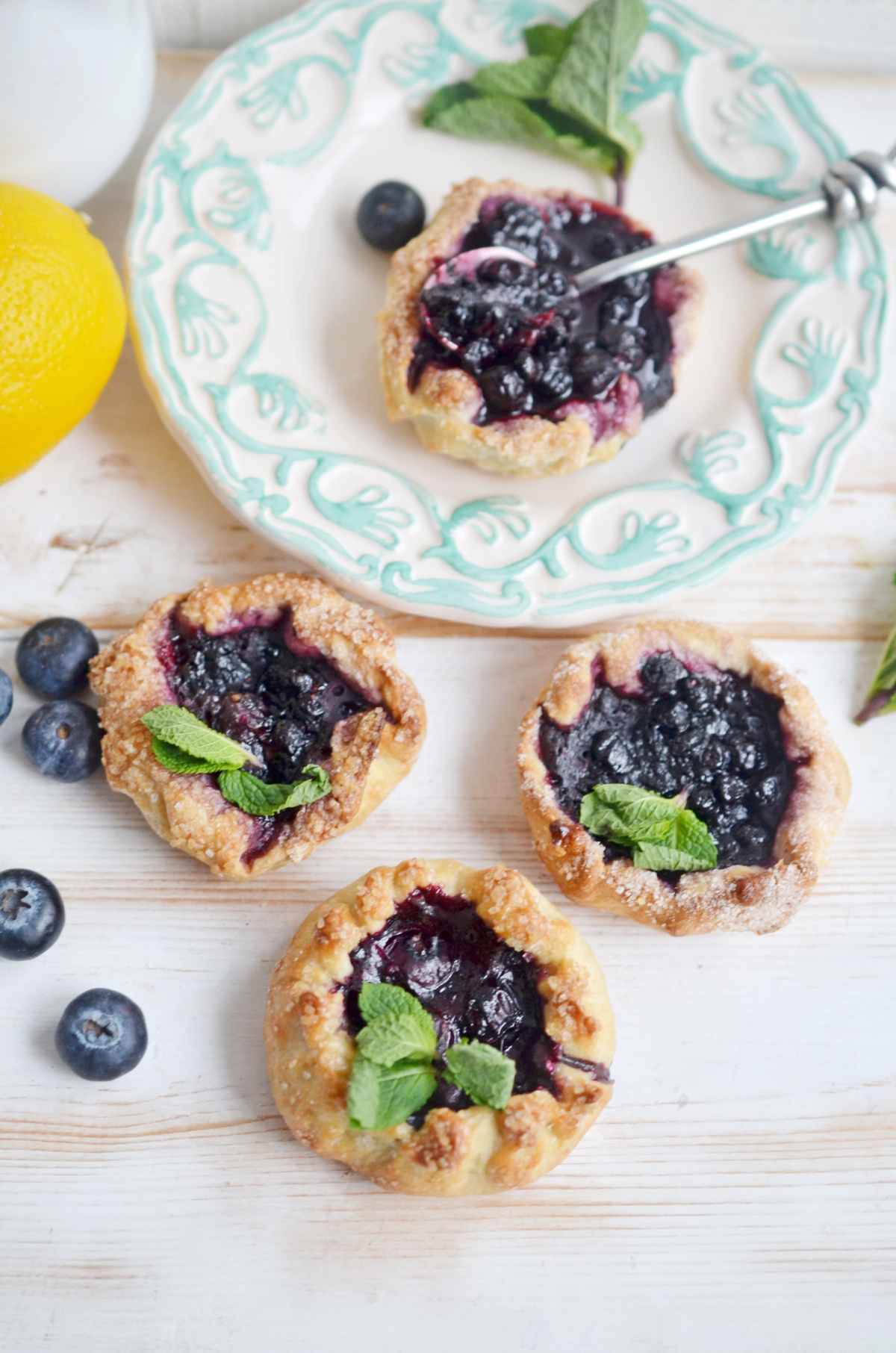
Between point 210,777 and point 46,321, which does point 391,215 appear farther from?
point 210,777

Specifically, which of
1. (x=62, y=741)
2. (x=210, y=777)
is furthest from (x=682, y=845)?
(x=62, y=741)

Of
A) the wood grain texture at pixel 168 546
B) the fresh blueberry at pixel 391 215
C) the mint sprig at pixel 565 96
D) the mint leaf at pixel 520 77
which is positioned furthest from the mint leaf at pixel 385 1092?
the mint leaf at pixel 520 77

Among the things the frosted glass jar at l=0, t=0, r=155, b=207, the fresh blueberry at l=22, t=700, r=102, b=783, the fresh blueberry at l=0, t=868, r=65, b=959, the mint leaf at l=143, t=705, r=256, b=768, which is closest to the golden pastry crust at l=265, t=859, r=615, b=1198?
the mint leaf at l=143, t=705, r=256, b=768

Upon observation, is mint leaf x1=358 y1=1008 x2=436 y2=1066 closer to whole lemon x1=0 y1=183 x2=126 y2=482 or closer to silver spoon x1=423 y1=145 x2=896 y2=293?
whole lemon x1=0 y1=183 x2=126 y2=482

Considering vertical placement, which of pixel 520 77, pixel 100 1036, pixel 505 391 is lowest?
pixel 100 1036

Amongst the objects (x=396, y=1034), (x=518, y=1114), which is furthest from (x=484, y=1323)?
(x=396, y=1034)

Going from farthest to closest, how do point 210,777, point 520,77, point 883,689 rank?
point 520,77 < point 883,689 < point 210,777
